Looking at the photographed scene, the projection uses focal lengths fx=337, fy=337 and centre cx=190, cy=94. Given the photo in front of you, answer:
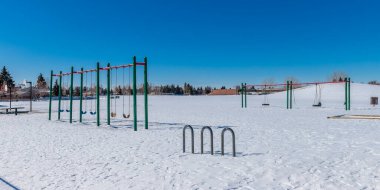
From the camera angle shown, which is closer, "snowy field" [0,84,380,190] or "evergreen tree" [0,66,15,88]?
"snowy field" [0,84,380,190]

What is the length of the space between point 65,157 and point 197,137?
460 centimetres

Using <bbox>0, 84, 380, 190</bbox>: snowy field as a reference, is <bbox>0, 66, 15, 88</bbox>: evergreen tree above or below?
above

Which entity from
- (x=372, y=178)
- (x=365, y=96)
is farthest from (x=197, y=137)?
(x=365, y=96)

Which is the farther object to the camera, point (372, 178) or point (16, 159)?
point (16, 159)

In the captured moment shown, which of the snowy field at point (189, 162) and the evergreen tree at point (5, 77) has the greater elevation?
the evergreen tree at point (5, 77)

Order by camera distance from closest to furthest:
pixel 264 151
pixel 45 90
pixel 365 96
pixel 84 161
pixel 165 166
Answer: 1. pixel 165 166
2. pixel 84 161
3. pixel 264 151
4. pixel 365 96
5. pixel 45 90

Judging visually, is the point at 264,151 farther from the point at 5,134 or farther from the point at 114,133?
the point at 5,134

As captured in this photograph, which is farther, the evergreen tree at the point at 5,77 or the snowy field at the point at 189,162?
the evergreen tree at the point at 5,77

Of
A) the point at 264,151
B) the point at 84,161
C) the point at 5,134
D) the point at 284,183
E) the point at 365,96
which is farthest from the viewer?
the point at 365,96

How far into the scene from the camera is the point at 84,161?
792 centimetres

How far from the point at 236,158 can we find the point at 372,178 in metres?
2.90

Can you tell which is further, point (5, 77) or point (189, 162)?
point (5, 77)

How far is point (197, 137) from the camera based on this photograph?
11.5 m

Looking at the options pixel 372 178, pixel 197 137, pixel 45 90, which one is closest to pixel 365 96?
pixel 197 137
